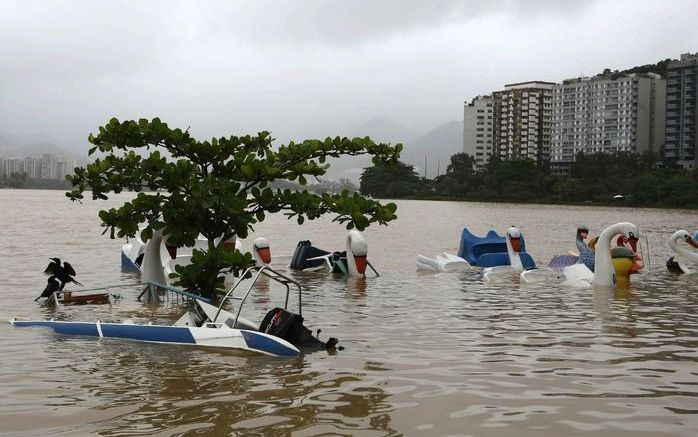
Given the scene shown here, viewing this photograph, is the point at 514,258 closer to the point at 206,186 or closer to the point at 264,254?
the point at 264,254

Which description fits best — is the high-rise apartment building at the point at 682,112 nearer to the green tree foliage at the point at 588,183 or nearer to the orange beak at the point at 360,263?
the green tree foliage at the point at 588,183

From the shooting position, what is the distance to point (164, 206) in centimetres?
1314

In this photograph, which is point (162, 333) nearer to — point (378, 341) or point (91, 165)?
point (378, 341)

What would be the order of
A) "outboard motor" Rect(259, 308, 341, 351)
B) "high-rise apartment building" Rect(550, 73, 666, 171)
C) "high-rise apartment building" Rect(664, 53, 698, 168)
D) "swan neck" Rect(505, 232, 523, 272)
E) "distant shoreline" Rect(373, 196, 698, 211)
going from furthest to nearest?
"high-rise apartment building" Rect(550, 73, 666, 171) < "high-rise apartment building" Rect(664, 53, 698, 168) < "distant shoreline" Rect(373, 196, 698, 211) < "swan neck" Rect(505, 232, 523, 272) < "outboard motor" Rect(259, 308, 341, 351)

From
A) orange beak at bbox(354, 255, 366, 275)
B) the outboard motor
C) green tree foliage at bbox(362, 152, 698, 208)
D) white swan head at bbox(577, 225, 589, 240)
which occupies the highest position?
green tree foliage at bbox(362, 152, 698, 208)

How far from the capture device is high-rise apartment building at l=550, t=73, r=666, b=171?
547ft

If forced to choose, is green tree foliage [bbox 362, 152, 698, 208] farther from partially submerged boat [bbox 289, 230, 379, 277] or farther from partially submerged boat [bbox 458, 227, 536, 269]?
partially submerged boat [bbox 289, 230, 379, 277]

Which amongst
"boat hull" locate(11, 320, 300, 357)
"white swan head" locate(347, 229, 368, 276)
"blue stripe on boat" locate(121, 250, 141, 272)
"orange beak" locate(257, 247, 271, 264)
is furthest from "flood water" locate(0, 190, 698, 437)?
"orange beak" locate(257, 247, 271, 264)

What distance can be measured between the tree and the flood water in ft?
5.30

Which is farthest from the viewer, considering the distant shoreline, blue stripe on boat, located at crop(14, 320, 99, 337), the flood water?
the distant shoreline

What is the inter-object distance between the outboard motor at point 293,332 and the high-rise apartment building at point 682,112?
478 feet

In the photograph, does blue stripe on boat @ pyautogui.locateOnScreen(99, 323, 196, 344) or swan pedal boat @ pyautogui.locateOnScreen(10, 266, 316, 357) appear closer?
swan pedal boat @ pyautogui.locateOnScreen(10, 266, 316, 357)

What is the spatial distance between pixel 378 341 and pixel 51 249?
2139 centimetres

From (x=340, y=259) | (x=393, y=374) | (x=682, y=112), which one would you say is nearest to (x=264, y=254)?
(x=340, y=259)
